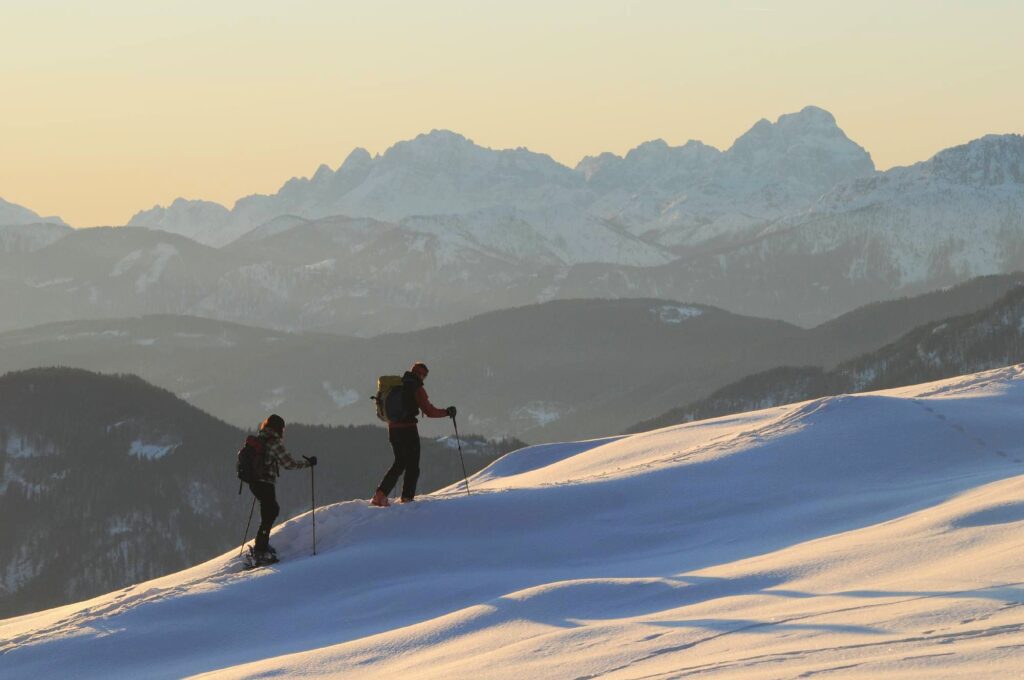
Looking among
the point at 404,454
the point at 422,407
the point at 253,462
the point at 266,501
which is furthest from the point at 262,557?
the point at 422,407

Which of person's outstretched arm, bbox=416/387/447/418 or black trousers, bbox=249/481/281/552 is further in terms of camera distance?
person's outstretched arm, bbox=416/387/447/418

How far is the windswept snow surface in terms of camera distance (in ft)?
57.6

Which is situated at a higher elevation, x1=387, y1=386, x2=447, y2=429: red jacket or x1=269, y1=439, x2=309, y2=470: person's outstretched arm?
x1=387, y1=386, x2=447, y2=429: red jacket

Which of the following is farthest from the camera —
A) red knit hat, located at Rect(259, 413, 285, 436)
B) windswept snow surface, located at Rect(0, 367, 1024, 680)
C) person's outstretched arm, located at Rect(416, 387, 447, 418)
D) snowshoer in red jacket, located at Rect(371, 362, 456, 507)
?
snowshoer in red jacket, located at Rect(371, 362, 456, 507)

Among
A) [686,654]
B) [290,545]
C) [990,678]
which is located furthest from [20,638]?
[990,678]

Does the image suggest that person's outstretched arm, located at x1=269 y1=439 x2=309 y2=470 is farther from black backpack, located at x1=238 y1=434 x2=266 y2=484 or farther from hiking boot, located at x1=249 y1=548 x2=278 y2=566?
hiking boot, located at x1=249 y1=548 x2=278 y2=566

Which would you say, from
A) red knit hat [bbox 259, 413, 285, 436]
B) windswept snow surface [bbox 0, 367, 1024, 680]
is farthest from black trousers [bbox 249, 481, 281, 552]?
red knit hat [bbox 259, 413, 285, 436]

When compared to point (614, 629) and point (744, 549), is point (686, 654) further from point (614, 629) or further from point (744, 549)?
point (744, 549)

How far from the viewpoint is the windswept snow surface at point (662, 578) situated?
1755 centimetres

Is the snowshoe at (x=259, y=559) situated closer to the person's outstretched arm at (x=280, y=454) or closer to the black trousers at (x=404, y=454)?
the person's outstretched arm at (x=280, y=454)

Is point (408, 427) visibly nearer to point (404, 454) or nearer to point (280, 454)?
point (404, 454)

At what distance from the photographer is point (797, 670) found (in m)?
15.9

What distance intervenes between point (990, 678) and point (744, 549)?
413 inches

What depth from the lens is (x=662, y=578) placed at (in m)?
22.4
